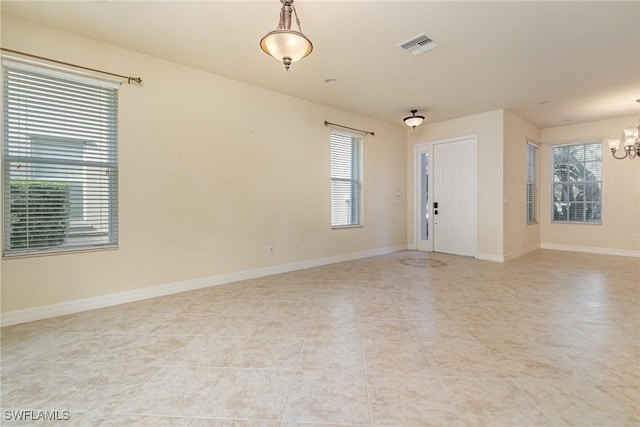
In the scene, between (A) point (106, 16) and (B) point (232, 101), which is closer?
(A) point (106, 16)

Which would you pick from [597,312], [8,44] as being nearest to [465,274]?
[597,312]

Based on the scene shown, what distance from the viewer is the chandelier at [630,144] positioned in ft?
16.2

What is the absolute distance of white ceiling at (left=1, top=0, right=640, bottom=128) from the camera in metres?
2.57

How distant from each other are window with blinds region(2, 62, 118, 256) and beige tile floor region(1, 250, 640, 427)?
870 mm

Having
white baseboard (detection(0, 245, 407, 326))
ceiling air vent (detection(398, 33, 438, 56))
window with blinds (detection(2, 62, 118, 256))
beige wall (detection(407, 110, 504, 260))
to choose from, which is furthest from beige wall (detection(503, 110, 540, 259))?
window with blinds (detection(2, 62, 118, 256))

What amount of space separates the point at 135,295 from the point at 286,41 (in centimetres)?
313

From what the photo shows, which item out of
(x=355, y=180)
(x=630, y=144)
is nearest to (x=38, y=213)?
(x=355, y=180)

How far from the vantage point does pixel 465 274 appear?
4500mm

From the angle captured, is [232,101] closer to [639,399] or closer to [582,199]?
[639,399]

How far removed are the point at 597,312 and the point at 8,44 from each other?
6.25 meters

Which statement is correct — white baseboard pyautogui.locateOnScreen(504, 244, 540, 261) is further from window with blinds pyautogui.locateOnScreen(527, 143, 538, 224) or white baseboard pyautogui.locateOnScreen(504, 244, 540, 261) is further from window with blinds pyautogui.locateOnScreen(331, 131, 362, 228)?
window with blinds pyautogui.locateOnScreen(331, 131, 362, 228)

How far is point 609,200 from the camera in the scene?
6.05 meters

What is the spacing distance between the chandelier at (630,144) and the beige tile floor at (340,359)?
2.95 meters

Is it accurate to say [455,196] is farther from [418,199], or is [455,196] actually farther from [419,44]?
[419,44]
